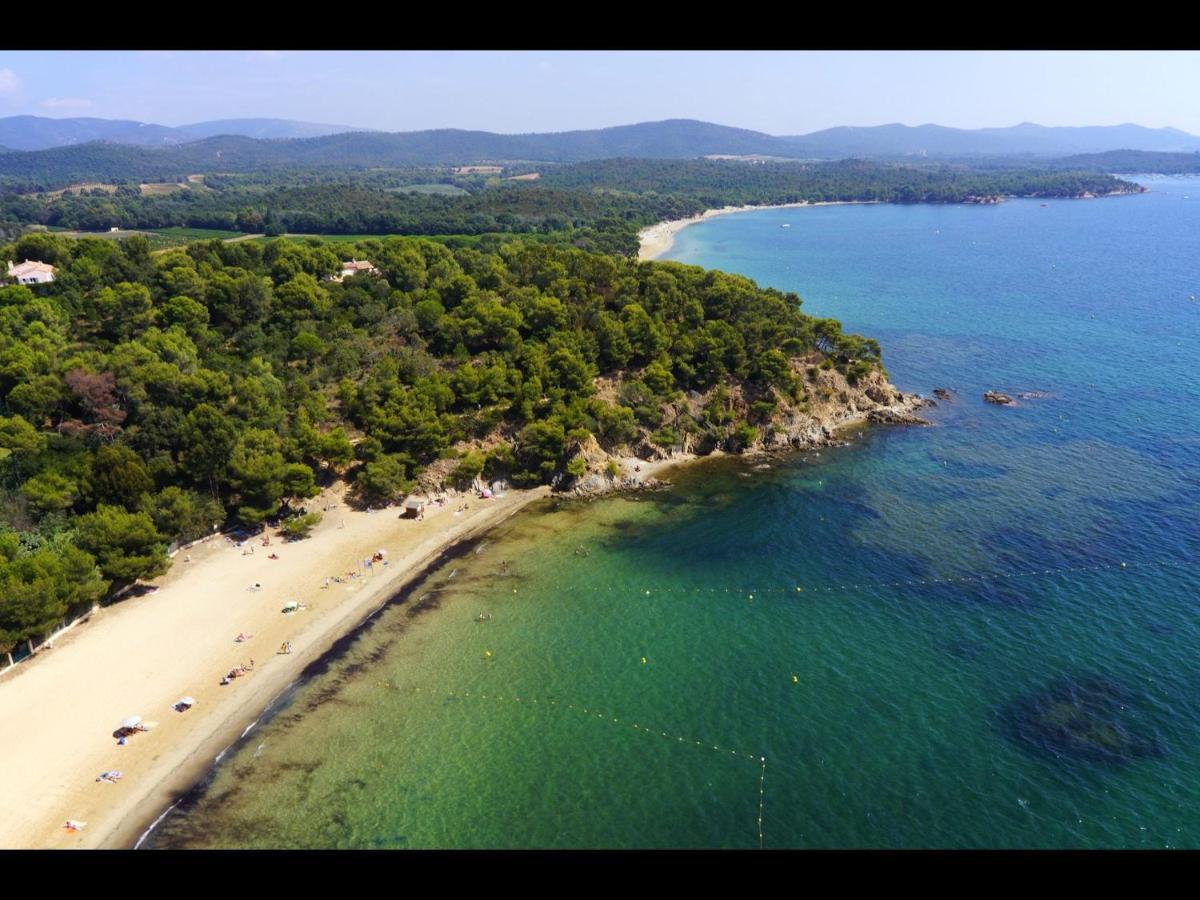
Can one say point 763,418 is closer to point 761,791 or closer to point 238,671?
point 761,791

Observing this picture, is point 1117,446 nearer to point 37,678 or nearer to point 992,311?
point 992,311

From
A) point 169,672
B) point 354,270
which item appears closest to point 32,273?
point 354,270

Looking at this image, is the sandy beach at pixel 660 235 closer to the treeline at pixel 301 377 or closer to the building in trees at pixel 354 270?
the building in trees at pixel 354 270

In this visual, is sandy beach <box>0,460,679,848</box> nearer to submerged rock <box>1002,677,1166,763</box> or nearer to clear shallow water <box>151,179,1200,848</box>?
clear shallow water <box>151,179,1200,848</box>

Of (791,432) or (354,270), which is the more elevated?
(354,270)

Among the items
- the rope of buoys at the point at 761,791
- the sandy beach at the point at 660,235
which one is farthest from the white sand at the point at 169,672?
the sandy beach at the point at 660,235

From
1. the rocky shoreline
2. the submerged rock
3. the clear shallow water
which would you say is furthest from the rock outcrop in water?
the submerged rock
